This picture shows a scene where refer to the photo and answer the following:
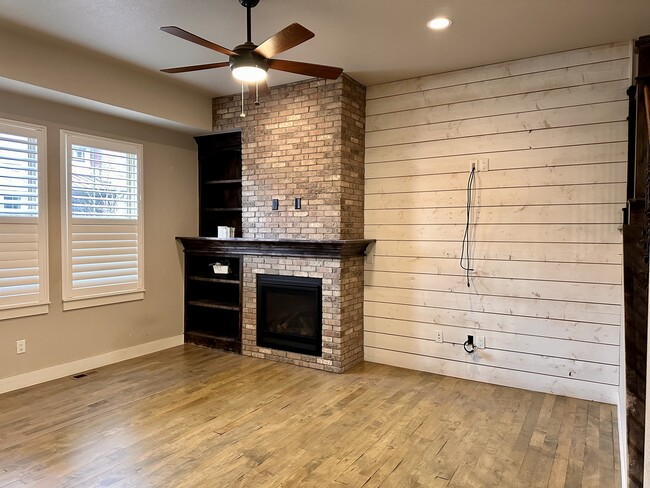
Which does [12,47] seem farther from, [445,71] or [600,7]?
[600,7]

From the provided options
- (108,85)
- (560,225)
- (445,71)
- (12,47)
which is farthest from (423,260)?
(12,47)

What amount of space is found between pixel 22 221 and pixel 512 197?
432 cm

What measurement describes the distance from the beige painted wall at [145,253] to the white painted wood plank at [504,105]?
7.91 ft

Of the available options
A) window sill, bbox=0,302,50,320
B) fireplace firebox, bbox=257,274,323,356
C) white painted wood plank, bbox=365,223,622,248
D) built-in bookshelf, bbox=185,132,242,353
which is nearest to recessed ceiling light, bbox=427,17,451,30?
white painted wood plank, bbox=365,223,622,248

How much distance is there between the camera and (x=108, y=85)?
13.1ft

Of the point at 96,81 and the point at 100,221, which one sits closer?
the point at 96,81

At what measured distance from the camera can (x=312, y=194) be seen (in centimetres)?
439

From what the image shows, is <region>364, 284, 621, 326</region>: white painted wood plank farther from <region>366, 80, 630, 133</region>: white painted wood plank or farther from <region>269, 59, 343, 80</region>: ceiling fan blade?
<region>269, 59, 343, 80</region>: ceiling fan blade

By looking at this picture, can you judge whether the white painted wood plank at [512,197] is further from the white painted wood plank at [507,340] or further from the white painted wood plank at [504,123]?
the white painted wood plank at [507,340]

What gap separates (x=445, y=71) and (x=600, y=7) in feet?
4.63

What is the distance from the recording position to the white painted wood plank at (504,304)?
140 inches

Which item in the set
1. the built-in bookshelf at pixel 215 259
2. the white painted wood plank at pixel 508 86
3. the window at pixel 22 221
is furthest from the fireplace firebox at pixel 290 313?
the window at pixel 22 221

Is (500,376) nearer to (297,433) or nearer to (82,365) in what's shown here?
(297,433)

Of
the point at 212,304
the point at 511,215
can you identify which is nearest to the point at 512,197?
the point at 511,215
